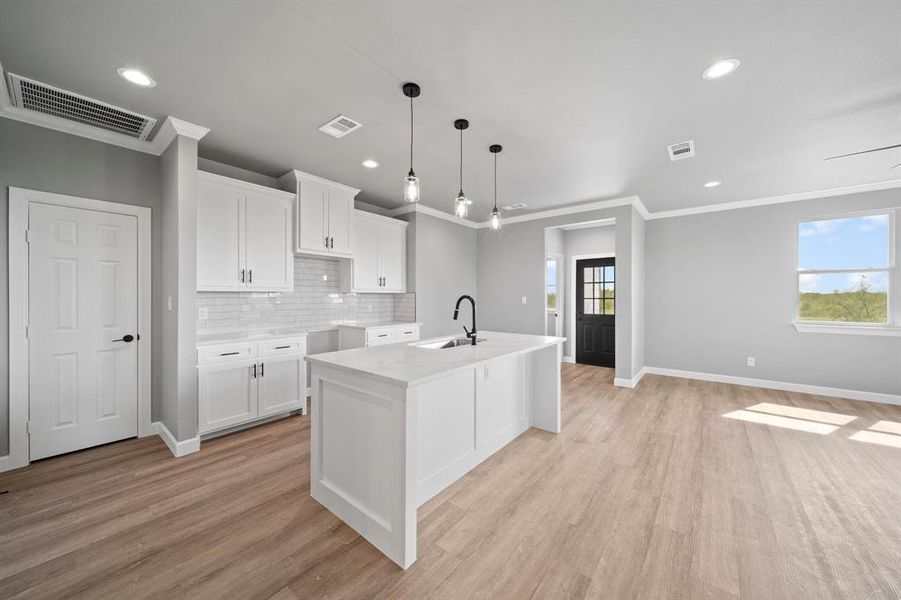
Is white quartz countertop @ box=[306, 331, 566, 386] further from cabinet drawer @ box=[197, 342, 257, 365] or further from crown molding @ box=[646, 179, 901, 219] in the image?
crown molding @ box=[646, 179, 901, 219]

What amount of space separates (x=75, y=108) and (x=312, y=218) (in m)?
1.93

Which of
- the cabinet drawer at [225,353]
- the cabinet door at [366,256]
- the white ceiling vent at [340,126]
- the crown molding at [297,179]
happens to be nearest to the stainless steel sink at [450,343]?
the cabinet drawer at [225,353]

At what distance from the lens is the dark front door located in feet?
21.6

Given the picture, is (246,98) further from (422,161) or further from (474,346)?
(474,346)

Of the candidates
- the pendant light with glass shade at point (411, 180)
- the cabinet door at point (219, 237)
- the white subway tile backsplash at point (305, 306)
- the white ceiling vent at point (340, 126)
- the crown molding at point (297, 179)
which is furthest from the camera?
the crown molding at point (297, 179)

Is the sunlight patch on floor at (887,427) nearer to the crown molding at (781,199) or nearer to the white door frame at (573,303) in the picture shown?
the crown molding at (781,199)

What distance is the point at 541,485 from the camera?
2.46 metres

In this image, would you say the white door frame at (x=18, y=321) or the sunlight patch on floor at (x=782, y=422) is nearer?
the white door frame at (x=18, y=321)

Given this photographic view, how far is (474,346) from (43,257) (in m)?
3.40

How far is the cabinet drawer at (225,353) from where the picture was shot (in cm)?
305

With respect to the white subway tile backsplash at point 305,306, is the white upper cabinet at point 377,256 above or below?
above

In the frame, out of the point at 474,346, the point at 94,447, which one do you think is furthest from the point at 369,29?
the point at 94,447

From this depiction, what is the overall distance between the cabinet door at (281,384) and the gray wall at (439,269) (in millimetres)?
2075

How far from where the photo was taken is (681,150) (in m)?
3.38
